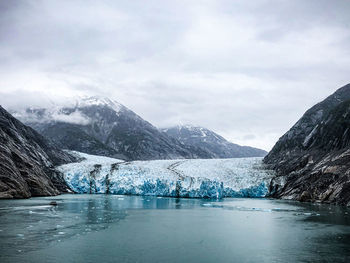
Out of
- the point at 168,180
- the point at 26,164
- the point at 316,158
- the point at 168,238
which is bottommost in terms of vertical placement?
the point at 168,238

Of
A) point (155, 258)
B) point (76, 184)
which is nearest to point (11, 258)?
point (155, 258)

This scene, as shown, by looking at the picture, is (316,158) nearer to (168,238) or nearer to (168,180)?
(168,180)

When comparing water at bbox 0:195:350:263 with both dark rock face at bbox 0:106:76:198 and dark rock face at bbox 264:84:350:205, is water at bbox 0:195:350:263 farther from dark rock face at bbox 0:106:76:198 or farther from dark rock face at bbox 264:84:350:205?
dark rock face at bbox 264:84:350:205

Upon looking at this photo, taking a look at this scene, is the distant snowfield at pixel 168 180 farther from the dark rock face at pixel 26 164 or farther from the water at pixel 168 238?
the water at pixel 168 238

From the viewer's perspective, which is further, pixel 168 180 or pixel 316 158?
pixel 168 180

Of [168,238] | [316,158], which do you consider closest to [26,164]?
[168,238]

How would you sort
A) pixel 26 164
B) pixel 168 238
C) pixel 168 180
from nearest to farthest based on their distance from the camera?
1. pixel 168 238
2. pixel 26 164
3. pixel 168 180

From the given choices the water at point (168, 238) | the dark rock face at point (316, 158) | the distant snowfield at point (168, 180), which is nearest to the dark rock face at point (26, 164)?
the distant snowfield at point (168, 180)
